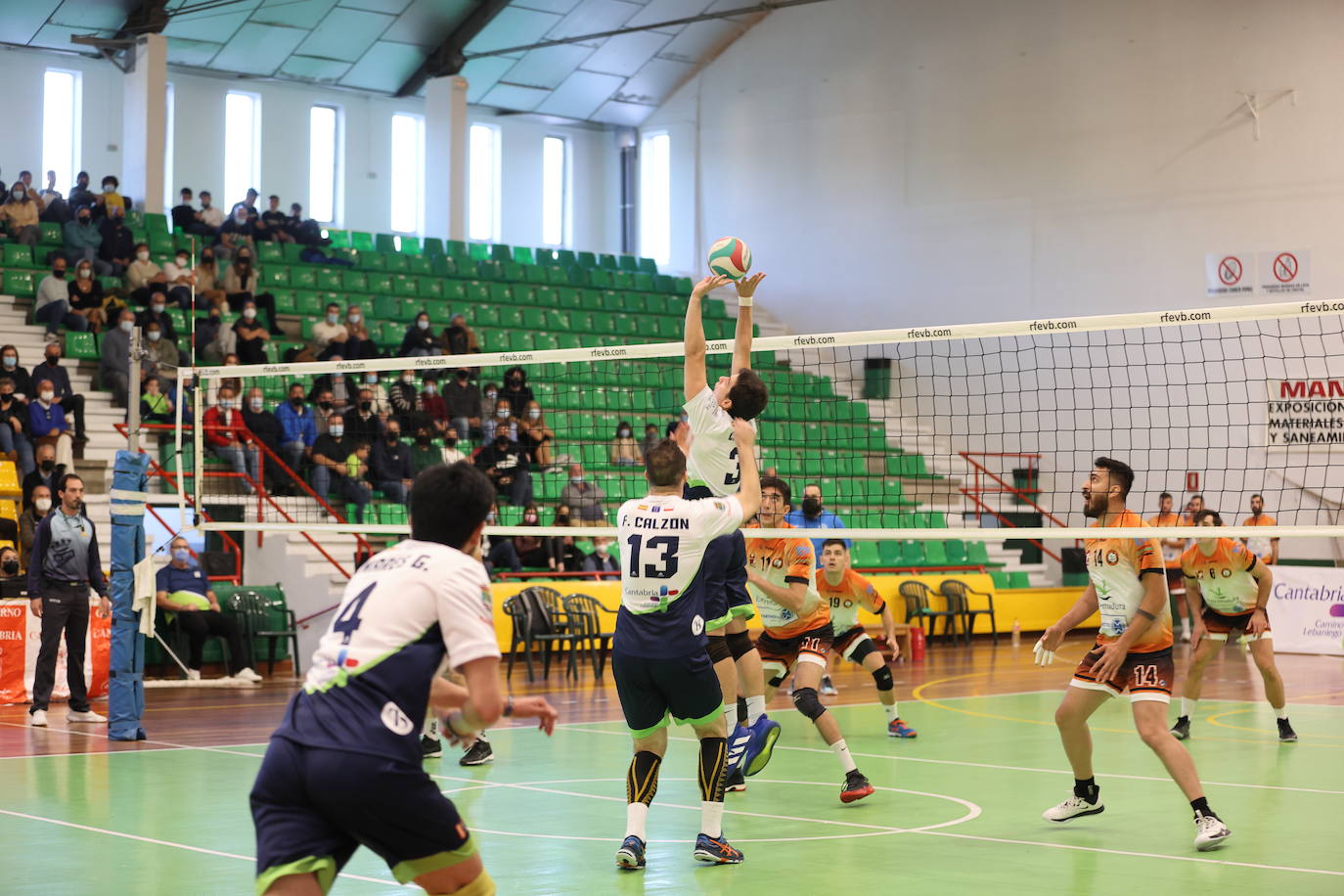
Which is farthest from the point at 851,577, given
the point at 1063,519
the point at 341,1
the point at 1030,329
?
the point at 341,1

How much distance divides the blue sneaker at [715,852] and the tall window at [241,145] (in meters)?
23.6

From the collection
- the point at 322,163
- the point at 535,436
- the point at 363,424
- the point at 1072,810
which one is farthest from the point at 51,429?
the point at 322,163

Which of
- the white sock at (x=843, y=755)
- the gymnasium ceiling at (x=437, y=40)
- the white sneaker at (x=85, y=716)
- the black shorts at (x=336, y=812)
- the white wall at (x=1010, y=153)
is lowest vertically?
the white sneaker at (x=85, y=716)

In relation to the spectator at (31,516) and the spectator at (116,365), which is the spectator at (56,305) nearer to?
the spectator at (116,365)

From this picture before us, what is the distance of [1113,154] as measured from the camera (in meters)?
25.4

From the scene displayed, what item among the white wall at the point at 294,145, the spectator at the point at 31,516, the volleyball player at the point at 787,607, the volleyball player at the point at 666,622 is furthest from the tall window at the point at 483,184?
the volleyball player at the point at 666,622

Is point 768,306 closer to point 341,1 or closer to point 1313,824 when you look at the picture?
point 341,1

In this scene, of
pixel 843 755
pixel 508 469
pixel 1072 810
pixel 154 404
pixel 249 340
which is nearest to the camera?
pixel 1072 810

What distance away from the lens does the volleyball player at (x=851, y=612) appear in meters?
11.5

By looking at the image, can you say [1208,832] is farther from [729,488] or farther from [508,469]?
[508,469]

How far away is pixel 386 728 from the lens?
3.84 metres

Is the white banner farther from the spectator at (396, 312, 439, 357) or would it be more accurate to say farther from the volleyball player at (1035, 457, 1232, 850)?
the volleyball player at (1035, 457, 1232, 850)

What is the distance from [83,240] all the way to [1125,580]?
1835 centimetres

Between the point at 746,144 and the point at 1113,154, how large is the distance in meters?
7.79
